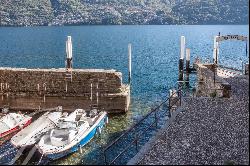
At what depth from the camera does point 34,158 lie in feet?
88.6

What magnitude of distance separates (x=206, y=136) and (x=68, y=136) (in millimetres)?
10638

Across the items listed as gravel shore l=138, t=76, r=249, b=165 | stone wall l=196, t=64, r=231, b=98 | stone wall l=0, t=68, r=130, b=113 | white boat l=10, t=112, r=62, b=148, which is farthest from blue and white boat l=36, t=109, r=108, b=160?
stone wall l=196, t=64, r=231, b=98

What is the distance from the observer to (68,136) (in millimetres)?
28125

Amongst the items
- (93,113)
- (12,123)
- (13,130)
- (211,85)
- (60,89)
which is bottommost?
(13,130)

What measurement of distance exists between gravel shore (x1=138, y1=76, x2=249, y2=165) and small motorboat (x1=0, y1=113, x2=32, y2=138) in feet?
43.8

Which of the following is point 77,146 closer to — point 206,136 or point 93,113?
point 93,113

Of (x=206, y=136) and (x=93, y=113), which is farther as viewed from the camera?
(x=93, y=113)

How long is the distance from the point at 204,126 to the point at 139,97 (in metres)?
22.6

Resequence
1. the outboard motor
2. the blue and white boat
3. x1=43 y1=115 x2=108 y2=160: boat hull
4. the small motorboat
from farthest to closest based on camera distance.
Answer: the outboard motor → the small motorboat → the blue and white boat → x1=43 y1=115 x2=108 y2=160: boat hull

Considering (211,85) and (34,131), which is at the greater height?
(211,85)

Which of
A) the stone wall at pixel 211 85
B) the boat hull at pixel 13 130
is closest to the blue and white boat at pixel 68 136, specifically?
the boat hull at pixel 13 130

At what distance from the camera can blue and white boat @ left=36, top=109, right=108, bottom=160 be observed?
26.8m

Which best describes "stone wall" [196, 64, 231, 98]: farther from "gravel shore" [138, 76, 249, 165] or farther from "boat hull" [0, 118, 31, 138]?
"boat hull" [0, 118, 31, 138]

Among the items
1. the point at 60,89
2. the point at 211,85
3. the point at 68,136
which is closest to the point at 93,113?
the point at 60,89
